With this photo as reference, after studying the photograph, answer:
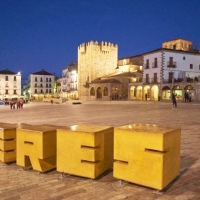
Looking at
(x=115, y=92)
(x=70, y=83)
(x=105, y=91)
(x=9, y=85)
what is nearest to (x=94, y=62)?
(x=105, y=91)

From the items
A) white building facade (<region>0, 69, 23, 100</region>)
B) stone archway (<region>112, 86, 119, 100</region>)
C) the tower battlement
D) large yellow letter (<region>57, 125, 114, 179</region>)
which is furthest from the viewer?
white building facade (<region>0, 69, 23, 100</region>)

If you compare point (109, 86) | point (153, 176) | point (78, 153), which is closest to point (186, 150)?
point (153, 176)

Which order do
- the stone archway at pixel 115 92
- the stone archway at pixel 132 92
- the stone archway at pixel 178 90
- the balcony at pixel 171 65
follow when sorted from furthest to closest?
1. the stone archway at pixel 115 92
2. the stone archway at pixel 132 92
3. the balcony at pixel 171 65
4. the stone archway at pixel 178 90

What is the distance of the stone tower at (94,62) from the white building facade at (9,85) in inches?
1091

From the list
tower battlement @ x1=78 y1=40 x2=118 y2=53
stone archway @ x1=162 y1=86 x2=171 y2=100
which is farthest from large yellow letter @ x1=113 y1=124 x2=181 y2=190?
tower battlement @ x1=78 y1=40 x2=118 y2=53

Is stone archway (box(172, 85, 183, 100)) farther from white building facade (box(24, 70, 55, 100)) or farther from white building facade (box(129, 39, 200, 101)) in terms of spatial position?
white building facade (box(24, 70, 55, 100))

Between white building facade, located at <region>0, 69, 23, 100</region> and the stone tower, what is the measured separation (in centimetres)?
2772

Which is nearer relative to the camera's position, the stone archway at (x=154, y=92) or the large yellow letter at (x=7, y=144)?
the large yellow letter at (x=7, y=144)

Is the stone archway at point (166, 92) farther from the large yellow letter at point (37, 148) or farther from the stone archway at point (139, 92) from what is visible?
the large yellow letter at point (37, 148)

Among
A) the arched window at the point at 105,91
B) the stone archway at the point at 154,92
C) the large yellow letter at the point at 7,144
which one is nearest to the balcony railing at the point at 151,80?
the stone archway at the point at 154,92

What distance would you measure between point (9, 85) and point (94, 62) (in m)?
35.0

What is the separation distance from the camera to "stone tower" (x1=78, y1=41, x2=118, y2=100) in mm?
62156

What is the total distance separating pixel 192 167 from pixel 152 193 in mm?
1488

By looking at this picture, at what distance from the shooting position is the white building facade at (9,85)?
79.7 metres
